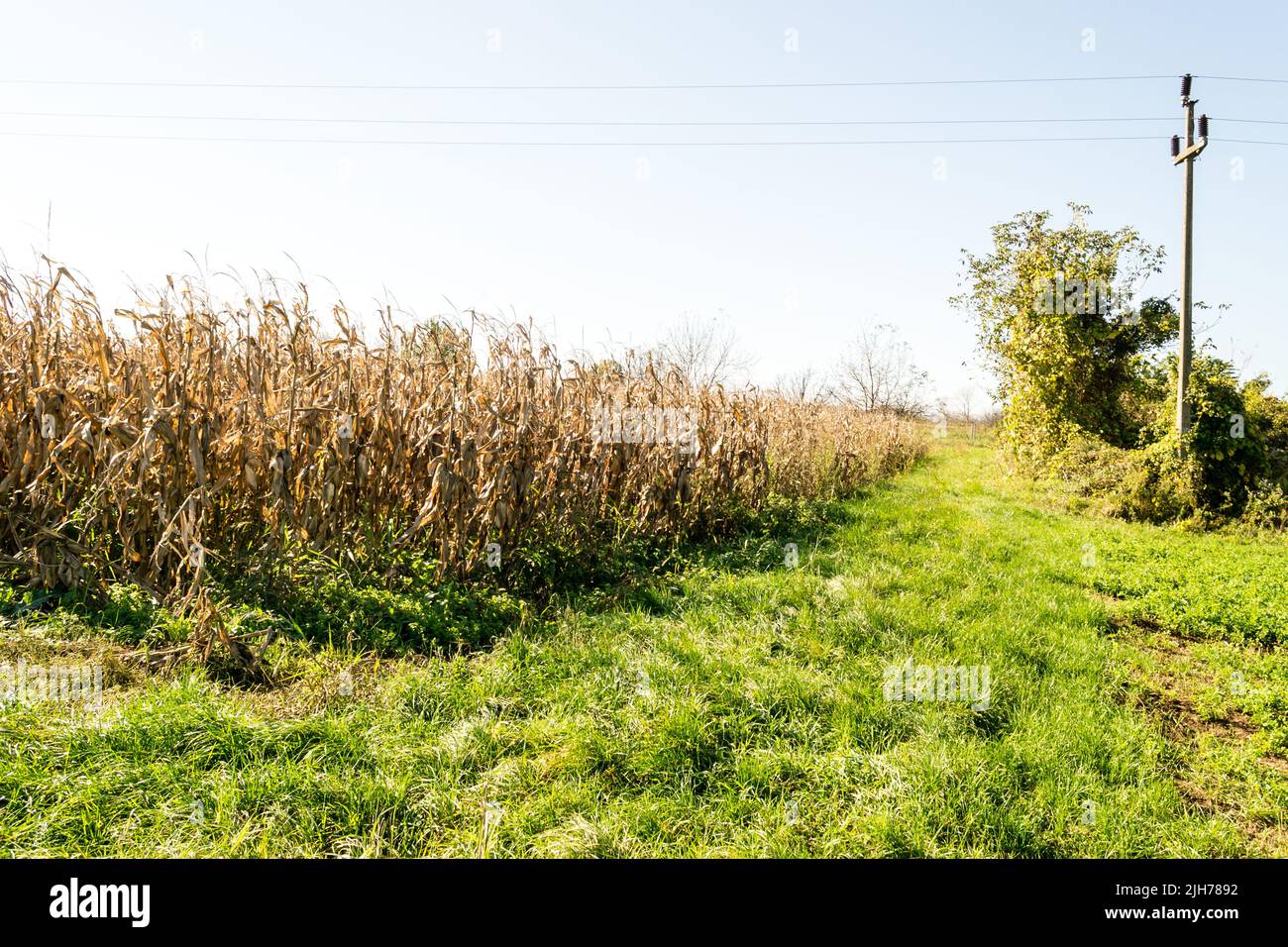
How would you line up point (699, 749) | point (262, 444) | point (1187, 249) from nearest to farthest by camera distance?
1. point (699, 749)
2. point (262, 444)
3. point (1187, 249)

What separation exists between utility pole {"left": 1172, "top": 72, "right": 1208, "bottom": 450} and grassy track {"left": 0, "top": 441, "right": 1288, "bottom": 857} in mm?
8084

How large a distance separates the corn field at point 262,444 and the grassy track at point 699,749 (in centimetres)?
110

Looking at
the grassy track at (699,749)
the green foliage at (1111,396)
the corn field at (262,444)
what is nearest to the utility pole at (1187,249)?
the green foliage at (1111,396)

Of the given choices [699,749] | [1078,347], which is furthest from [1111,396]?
[699,749]

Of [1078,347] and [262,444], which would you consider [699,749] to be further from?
[1078,347]

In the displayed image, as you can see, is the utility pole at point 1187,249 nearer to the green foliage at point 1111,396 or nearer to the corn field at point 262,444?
the green foliage at point 1111,396

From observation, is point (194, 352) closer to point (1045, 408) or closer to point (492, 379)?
point (492, 379)

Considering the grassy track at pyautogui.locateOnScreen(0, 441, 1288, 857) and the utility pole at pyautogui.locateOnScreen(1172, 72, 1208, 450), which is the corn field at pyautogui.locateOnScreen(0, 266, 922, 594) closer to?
the grassy track at pyautogui.locateOnScreen(0, 441, 1288, 857)

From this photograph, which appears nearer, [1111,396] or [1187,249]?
[1187,249]

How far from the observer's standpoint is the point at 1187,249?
38.4 ft

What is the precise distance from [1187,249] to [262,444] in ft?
49.5

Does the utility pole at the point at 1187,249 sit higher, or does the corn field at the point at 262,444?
the utility pole at the point at 1187,249

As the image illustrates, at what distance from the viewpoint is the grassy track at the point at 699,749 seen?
7.73ft
